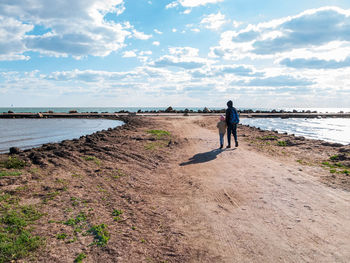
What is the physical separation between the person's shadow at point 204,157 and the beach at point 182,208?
0.38 meters

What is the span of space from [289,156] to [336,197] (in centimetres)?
581

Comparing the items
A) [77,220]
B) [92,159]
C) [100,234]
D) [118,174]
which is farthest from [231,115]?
[100,234]

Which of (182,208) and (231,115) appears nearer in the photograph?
(182,208)

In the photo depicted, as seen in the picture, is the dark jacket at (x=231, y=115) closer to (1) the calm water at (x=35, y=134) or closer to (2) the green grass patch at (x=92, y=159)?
(2) the green grass patch at (x=92, y=159)

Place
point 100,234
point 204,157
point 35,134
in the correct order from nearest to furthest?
1. point 100,234
2. point 204,157
3. point 35,134

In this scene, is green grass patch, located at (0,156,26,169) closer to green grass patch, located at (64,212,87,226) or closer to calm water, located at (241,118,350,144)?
green grass patch, located at (64,212,87,226)

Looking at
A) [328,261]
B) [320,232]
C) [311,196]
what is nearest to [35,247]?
[328,261]

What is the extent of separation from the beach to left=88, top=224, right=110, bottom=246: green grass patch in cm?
2

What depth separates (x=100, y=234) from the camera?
440 cm

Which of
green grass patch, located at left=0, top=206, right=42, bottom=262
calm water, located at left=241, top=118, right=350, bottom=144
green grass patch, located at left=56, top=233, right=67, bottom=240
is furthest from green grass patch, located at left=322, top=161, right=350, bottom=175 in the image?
calm water, located at left=241, top=118, right=350, bottom=144

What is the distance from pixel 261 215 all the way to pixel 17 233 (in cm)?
484

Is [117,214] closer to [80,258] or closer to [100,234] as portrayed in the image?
[100,234]

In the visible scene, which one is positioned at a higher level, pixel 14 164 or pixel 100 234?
pixel 14 164

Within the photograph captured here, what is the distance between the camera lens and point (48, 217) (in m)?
4.90
